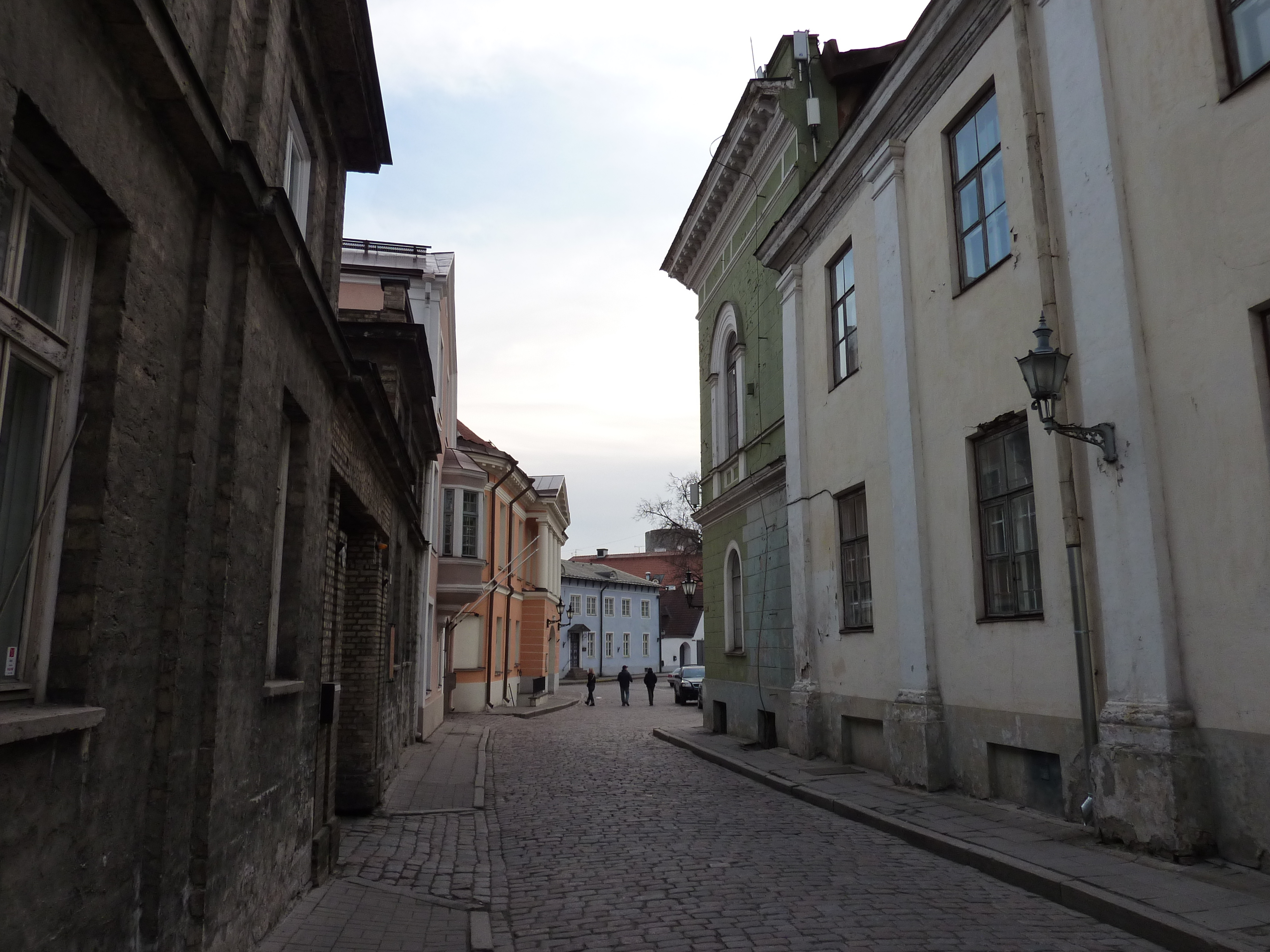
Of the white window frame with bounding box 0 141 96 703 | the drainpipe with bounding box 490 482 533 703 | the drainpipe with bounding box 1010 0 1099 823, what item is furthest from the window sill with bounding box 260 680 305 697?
the drainpipe with bounding box 490 482 533 703

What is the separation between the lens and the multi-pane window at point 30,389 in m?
3.00

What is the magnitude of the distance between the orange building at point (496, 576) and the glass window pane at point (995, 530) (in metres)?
14.2

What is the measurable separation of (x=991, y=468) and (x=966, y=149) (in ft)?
11.9

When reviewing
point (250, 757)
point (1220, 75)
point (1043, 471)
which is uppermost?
point (1220, 75)

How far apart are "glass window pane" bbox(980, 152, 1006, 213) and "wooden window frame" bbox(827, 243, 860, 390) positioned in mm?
3257

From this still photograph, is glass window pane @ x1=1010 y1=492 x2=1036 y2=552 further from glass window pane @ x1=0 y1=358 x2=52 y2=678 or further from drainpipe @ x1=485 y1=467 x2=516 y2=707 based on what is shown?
drainpipe @ x1=485 y1=467 x2=516 y2=707

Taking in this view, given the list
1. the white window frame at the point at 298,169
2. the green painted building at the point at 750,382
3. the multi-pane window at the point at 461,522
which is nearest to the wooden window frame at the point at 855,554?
the green painted building at the point at 750,382

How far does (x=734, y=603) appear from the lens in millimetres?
19453

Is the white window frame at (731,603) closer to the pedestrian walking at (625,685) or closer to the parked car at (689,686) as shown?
the parked car at (689,686)

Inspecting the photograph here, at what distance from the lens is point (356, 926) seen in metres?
5.84

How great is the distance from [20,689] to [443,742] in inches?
625

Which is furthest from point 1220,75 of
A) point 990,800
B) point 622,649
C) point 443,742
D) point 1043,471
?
point 622,649

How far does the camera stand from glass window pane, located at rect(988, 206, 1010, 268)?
32.0 feet

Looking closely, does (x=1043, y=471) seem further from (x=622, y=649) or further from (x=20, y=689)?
(x=622, y=649)
